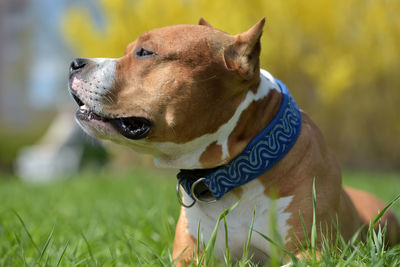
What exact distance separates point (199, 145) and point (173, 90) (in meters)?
0.26

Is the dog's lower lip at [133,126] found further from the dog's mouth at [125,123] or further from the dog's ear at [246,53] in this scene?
the dog's ear at [246,53]

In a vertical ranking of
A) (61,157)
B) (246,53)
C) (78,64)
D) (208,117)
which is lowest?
(61,157)

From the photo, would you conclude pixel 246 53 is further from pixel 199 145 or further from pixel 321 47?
pixel 321 47

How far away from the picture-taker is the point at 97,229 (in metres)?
2.98

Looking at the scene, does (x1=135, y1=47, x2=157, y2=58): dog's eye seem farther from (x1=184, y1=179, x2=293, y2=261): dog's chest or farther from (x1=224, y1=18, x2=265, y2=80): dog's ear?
(x1=184, y1=179, x2=293, y2=261): dog's chest

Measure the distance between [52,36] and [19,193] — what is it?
54.2 ft

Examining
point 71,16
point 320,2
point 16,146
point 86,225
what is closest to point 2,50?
point 16,146

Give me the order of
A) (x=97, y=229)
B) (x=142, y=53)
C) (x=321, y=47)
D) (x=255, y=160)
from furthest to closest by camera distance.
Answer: (x=321, y=47) → (x=97, y=229) → (x=142, y=53) → (x=255, y=160)

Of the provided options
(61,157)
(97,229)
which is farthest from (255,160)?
(61,157)

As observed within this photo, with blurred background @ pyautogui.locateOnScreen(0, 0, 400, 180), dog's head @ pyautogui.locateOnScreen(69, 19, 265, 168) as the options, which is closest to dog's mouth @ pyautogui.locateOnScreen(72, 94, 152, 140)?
dog's head @ pyautogui.locateOnScreen(69, 19, 265, 168)

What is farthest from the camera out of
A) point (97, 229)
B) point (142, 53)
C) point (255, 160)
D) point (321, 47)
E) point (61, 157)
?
point (61, 157)

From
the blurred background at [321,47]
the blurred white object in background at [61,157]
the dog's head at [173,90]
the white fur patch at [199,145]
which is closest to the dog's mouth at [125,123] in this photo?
the dog's head at [173,90]

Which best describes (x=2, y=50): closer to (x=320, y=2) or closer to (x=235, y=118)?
(x=320, y=2)

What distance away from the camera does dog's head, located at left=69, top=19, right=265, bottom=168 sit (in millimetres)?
1966
